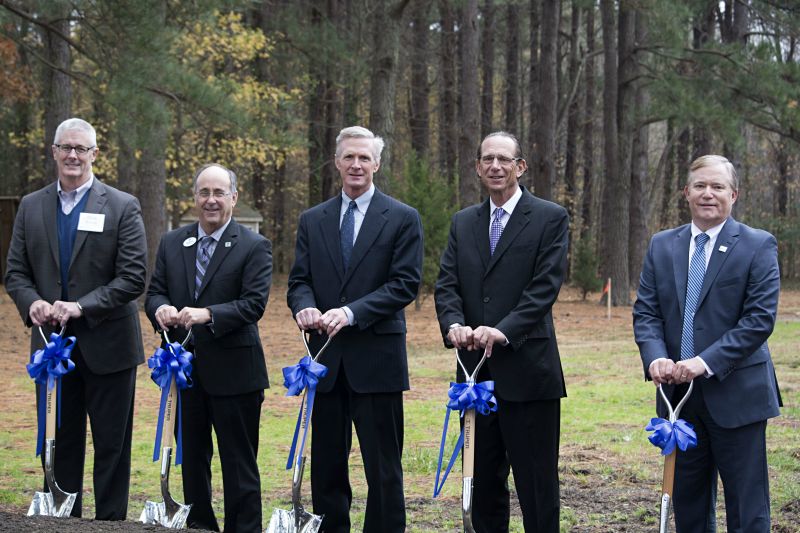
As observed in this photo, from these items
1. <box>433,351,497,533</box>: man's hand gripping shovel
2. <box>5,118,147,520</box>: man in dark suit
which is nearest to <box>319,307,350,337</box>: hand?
<box>433,351,497,533</box>: man's hand gripping shovel

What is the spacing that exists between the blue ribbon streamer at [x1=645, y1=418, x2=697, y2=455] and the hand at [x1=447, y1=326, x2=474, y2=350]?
0.82 meters

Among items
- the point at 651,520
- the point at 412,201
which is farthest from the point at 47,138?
the point at 651,520

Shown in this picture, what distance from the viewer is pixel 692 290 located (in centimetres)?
434

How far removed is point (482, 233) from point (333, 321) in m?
0.78

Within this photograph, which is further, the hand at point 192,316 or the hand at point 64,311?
the hand at point 64,311

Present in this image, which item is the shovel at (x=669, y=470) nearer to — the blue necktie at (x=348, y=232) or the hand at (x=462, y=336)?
the hand at (x=462, y=336)

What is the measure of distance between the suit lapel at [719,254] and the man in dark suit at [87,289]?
2.73 meters

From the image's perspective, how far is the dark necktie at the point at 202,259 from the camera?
5.14 m

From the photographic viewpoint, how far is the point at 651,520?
5688 millimetres

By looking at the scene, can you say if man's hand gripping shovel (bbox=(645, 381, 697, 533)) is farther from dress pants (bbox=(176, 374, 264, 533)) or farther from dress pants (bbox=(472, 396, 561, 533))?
dress pants (bbox=(176, 374, 264, 533))

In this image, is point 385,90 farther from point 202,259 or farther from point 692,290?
point 692,290

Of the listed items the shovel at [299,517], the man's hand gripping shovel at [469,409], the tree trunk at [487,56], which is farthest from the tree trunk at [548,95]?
the man's hand gripping shovel at [469,409]

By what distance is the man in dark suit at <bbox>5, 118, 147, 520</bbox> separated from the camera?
5176 millimetres

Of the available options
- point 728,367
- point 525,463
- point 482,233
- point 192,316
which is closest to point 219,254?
point 192,316
